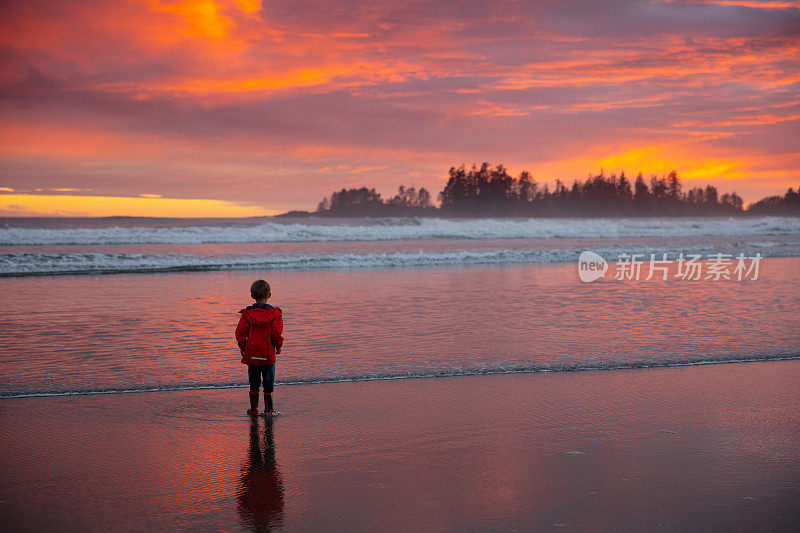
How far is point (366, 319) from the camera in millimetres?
10859

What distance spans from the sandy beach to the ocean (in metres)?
0.98

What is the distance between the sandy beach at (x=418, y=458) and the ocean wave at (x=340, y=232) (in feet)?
99.2

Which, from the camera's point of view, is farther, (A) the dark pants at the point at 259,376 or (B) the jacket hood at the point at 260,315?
(A) the dark pants at the point at 259,376

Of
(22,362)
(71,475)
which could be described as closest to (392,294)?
(22,362)

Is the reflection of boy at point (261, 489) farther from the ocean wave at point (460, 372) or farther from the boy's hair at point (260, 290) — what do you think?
the ocean wave at point (460, 372)

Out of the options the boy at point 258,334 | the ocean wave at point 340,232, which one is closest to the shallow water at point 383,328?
the boy at point 258,334

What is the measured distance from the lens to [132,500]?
4.07 m

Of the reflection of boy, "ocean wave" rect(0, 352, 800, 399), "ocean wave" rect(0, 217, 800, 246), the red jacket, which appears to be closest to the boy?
the red jacket

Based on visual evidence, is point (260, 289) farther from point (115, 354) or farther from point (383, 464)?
point (115, 354)

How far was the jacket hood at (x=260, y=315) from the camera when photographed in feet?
18.9

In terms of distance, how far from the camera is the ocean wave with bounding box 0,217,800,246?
34.6m

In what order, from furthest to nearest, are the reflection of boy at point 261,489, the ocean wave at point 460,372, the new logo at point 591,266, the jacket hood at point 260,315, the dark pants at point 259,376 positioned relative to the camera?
the new logo at point 591,266, the ocean wave at point 460,372, the dark pants at point 259,376, the jacket hood at point 260,315, the reflection of boy at point 261,489

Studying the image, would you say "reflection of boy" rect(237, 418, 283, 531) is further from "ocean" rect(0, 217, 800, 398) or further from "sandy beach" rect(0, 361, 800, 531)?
"ocean" rect(0, 217, 800, 398)

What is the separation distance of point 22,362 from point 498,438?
580 centimetres
